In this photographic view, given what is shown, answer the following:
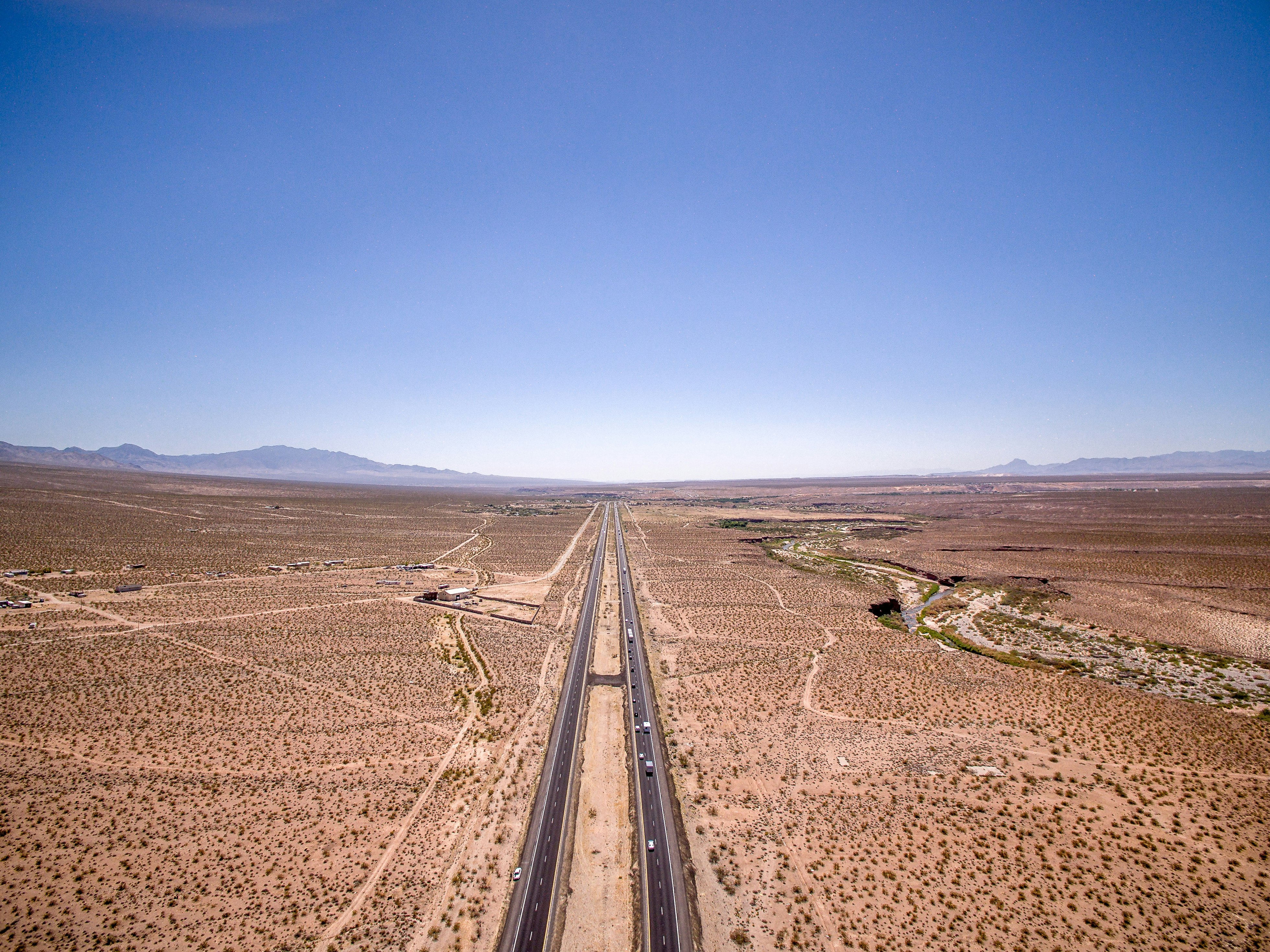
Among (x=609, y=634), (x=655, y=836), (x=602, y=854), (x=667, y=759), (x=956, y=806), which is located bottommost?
(x=602, y=854)

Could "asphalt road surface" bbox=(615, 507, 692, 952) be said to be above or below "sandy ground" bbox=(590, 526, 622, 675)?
below

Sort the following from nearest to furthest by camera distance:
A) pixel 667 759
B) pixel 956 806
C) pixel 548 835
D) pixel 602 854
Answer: pixel 602 854 → pixel 548 835 → pixel 956 806 → pixel 667 759

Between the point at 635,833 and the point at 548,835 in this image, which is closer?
the point at 548,835

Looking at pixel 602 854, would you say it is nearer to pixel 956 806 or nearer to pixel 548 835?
pixel 548 835

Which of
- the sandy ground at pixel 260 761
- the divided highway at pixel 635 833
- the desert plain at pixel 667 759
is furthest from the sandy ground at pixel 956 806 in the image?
the sandy ground at pixel 260 761

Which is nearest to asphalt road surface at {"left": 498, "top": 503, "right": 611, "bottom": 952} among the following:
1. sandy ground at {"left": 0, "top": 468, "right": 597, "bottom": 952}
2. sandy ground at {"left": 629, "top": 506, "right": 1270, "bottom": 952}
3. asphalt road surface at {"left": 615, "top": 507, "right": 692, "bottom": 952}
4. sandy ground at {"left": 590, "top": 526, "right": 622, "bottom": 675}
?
sandy ground at {"left": 0, "top": 468, "right": 597, "bottom": 952}

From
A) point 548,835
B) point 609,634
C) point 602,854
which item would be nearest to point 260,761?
point 548,835

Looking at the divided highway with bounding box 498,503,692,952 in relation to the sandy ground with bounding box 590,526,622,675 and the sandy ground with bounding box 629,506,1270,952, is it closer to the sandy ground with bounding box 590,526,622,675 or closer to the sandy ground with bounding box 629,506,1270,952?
the sandy ground with bounding box 629,506,1270,952
